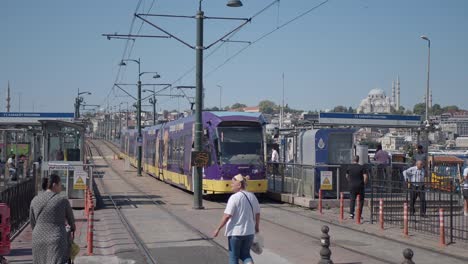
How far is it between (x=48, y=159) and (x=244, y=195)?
47.1 feet

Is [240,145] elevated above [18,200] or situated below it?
above

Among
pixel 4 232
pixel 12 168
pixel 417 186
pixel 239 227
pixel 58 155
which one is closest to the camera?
pixel 239 227

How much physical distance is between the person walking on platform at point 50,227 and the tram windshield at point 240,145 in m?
15.6

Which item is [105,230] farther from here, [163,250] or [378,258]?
[378,258]

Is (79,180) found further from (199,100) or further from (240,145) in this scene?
(240,145)

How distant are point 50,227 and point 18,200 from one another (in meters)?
9.13

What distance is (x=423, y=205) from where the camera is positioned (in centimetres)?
1617

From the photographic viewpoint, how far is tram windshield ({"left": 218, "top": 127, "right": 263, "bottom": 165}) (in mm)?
23628

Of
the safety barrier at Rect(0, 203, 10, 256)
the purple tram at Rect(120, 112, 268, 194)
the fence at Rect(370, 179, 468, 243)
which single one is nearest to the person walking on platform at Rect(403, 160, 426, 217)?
the fence at Rect(370, 179, 468, 243)

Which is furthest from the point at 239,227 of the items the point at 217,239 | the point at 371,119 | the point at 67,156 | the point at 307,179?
the point at 371,119

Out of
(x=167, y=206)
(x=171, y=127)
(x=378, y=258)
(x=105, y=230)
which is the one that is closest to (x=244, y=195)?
(x=378, y=258)

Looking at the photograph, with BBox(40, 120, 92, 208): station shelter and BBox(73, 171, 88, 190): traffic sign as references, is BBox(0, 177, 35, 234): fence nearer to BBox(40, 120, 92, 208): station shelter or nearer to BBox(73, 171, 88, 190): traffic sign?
BBox(40, 120, 92, 208): station shelter

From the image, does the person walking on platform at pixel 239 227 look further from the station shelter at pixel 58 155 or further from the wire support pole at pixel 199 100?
the wire support pole at pixel 199 100

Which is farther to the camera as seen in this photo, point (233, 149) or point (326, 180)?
point (233, 149)
